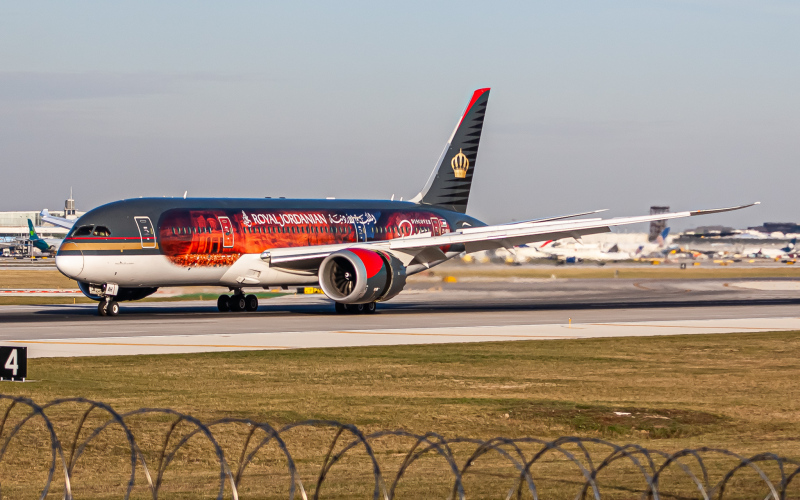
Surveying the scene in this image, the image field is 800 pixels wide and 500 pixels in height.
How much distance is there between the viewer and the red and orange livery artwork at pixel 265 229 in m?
38.7

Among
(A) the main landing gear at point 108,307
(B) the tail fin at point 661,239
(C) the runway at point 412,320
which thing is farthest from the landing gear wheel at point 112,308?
(B) the tail fin at point 661,239

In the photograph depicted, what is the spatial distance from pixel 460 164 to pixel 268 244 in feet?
41.4

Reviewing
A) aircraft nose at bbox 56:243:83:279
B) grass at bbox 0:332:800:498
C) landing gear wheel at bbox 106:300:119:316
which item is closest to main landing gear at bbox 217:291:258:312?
landing gear wheel at bbox 106:300:119:316

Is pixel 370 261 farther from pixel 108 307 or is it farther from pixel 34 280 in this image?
pixel 34 280

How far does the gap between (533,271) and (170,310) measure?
90.3ft

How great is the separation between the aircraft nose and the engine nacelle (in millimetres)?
8816

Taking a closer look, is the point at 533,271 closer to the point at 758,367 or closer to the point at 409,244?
the point at 409,244

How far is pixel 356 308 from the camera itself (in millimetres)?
41656

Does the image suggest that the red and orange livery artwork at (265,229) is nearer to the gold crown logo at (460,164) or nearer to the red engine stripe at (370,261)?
the gold crown logo at (460,164)

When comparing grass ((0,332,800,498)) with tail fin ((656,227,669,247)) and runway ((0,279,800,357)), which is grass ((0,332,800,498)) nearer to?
runway ((0,279,800,357))

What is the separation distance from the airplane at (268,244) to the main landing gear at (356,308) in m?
0.05

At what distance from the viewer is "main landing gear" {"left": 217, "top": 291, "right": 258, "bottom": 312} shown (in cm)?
4222

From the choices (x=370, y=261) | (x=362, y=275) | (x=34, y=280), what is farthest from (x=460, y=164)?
(x=34, y=280)

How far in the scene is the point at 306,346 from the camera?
28.2 metres
